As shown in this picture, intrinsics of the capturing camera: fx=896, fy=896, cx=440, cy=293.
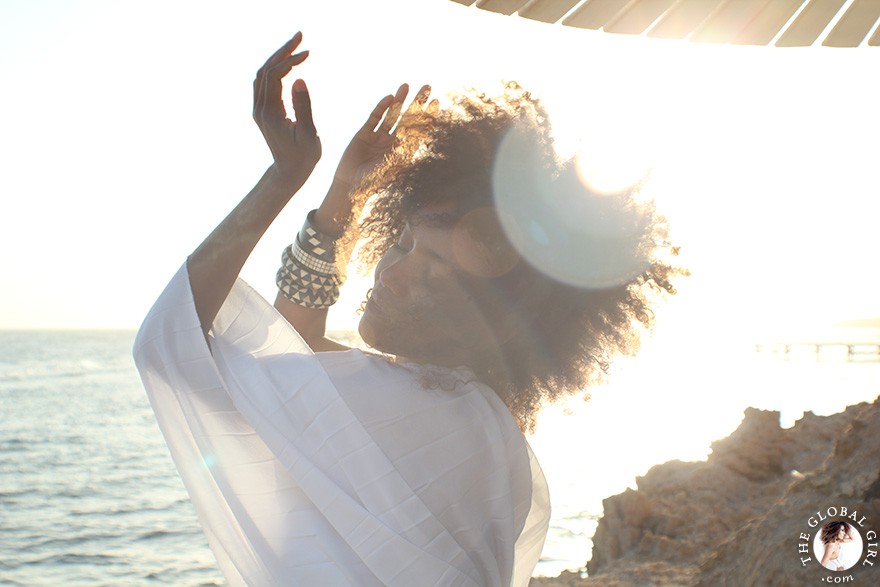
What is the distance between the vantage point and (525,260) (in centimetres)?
187

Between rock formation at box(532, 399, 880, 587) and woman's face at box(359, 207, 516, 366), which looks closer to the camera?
woman's face at box(359, 207, 516, 366)

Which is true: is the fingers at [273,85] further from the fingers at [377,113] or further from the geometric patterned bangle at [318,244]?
the geometric patterned bangle at [318,244]

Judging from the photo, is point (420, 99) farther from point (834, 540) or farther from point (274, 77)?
point (834, 540)

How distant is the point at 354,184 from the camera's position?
2033 millimetres

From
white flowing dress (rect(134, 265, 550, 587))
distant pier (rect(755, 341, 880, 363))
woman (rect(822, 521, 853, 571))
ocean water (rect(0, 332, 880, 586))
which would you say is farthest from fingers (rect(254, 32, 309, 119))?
distant pier (rect(755, 341, 880, 363))

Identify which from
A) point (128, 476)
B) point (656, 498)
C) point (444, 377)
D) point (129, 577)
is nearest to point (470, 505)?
point (444, 377)

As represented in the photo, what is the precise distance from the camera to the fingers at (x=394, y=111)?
6.40 ft

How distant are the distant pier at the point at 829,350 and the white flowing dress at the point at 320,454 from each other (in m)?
45.7

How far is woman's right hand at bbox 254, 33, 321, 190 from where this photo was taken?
1.61 meters

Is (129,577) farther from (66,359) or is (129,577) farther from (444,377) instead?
(66,359)

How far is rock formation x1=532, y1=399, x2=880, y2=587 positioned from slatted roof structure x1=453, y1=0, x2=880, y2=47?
1.31 m

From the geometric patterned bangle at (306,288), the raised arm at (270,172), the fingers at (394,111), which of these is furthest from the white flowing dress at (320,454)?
the fingers at (394,111)

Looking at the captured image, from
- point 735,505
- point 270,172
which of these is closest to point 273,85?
point 270,172

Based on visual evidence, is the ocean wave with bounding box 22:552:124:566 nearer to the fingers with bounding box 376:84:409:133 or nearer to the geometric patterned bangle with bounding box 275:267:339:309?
the geometric patterned bangle with bounding box 275:267:339:309
